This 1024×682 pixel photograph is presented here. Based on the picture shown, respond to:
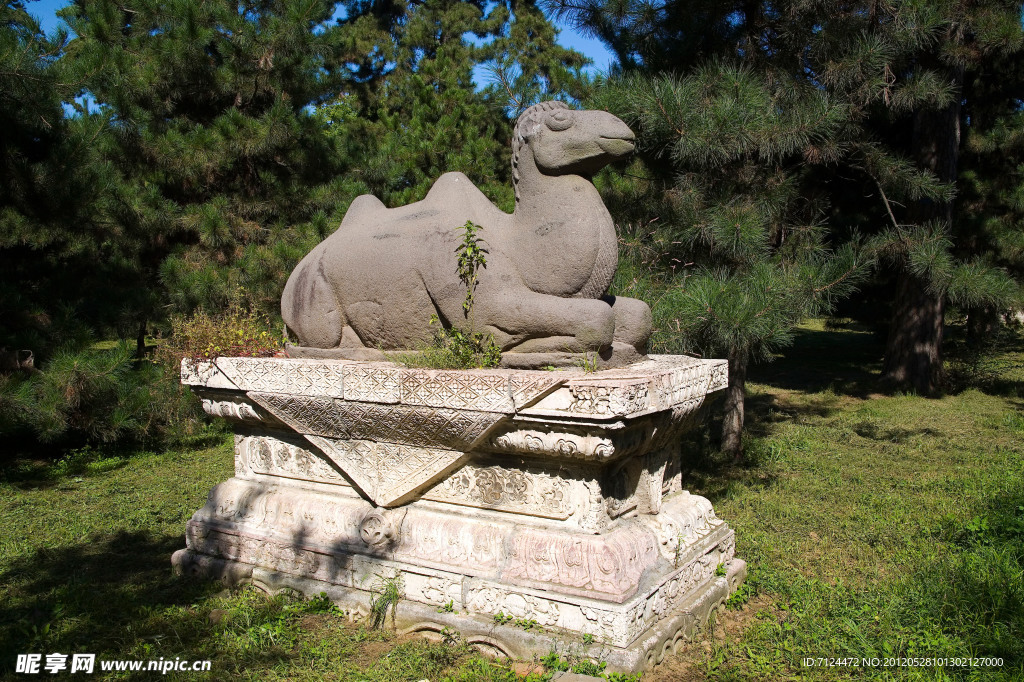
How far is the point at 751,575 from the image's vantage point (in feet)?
12.7

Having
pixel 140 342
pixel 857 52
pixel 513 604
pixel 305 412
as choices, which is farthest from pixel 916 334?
pixel 140 342

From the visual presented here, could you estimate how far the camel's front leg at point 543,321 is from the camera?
3279 mm

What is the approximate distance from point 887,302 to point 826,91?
8007 mm

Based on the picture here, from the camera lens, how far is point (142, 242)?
7.27 metres

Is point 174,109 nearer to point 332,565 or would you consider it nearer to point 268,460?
point 268,460

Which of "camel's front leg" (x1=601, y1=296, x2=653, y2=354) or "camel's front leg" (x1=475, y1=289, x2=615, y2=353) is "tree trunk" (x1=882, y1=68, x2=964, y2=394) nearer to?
"camel's front leg" (x1=601, y1=296, x2=653, y2=354)

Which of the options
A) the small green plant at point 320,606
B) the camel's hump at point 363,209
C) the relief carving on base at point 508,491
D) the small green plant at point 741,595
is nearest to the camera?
the relief carving on base at point 508,491

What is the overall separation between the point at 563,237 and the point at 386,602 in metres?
1.80

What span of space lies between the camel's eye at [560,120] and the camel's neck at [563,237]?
19 cm

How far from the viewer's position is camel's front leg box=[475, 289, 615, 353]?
10.8ft

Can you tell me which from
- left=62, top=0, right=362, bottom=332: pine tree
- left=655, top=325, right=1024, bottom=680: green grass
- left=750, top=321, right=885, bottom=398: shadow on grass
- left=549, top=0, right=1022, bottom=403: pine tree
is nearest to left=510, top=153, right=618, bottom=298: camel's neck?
left=655, top=325, right=1024, bottom=680: green grass

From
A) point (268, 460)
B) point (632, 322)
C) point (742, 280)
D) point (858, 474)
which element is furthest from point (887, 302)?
point (268, 460)

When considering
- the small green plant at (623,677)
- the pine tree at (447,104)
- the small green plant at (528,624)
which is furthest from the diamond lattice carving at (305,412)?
the pine tree at (447,104)

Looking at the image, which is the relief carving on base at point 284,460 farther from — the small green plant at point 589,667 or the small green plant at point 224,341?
the small green plant at point 589,667
